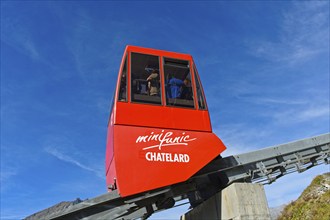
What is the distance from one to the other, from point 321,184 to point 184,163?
784 inches

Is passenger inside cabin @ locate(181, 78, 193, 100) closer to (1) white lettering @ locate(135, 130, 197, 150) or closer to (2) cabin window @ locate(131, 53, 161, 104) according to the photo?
(2) cabin window @ locate(131, 53, 161, 104)

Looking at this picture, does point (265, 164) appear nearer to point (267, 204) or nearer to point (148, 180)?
point (267, 204)

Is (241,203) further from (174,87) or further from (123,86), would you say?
(123,86)

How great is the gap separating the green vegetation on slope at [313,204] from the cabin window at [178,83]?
1359 cm

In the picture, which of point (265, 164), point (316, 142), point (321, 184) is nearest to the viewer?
point (265, 164)

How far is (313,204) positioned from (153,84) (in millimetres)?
17110

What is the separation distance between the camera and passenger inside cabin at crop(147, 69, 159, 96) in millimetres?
7900

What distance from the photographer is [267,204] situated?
745cm

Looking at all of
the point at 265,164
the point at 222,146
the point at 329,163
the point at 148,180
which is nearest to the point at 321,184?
the point at 329,163

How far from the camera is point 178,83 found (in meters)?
8.22

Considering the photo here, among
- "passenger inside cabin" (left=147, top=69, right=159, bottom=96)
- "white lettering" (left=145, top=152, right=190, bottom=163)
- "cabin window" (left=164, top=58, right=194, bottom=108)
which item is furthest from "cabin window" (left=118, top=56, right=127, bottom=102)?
"white lettering" (left=145, top=152, right=190, bottom=163)

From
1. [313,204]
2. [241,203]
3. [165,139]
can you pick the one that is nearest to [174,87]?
[165,139]

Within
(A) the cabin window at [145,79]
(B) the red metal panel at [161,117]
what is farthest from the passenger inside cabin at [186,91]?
(A) the cabin window at [145,79]

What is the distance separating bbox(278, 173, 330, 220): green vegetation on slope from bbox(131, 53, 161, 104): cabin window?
1431cm
